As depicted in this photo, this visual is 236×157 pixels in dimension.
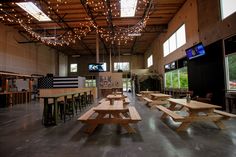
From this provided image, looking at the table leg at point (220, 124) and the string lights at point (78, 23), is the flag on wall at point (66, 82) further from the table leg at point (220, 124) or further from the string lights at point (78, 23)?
the table leg at point (220, 124)

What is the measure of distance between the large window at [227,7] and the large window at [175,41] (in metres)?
3.66

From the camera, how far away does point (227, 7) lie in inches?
244

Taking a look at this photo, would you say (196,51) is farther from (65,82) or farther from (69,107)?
(65,82)

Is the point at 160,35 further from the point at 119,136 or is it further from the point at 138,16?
the point at 119,136

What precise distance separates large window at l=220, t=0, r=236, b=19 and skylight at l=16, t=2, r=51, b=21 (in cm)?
812

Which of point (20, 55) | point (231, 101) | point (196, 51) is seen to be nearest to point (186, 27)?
point (196, 51)

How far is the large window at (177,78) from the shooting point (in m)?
10.3

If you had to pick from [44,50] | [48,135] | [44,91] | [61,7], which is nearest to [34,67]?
[44,50]

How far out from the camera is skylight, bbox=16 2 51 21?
8.51m

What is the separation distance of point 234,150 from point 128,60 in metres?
21.8

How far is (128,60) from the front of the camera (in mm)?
24359

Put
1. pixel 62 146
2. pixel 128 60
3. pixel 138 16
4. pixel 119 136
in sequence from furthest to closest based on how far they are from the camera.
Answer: pixel 128 60 → pixel 138 16 → pixel 119 136 → pixel 62 146

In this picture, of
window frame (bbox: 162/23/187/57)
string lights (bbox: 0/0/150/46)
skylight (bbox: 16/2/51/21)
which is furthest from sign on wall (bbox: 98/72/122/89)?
skylight (bbox: 16/2/51/21)

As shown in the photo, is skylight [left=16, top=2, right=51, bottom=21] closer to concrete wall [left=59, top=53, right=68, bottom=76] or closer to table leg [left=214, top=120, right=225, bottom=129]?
table leg [left=214, top=120, right=225, bottom=129]
